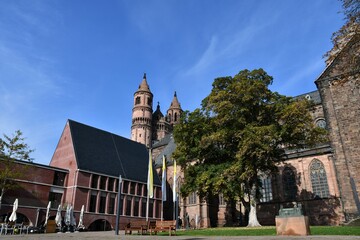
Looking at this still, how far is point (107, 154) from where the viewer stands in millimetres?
46344

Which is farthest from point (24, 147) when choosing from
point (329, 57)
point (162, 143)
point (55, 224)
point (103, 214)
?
point (162, 143)

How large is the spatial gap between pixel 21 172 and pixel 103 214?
39.4ft

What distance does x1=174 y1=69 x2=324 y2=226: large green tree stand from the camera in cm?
2394

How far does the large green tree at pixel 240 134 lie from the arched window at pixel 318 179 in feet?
34.6

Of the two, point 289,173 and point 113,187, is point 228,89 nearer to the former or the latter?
point 289,173

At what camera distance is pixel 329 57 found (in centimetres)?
1486

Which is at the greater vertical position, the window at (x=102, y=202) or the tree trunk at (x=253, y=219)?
the window at (x=102, y=202)

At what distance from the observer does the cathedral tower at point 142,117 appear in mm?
79312

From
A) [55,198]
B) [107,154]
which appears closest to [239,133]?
[55,198]

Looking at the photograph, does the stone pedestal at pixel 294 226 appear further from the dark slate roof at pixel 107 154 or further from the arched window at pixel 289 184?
the dark slate roof at pixel 107 154

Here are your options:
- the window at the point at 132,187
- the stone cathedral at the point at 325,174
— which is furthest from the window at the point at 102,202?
the stone cathedral at the point at 325,174

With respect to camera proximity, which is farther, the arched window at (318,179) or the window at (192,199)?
the window at (192,199)

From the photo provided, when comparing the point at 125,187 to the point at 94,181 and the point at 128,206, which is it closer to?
the point at 128,206

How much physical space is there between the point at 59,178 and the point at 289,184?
30324 mm
